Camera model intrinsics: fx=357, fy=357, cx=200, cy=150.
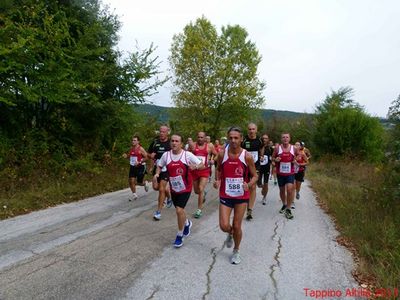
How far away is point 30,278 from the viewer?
4324 mm

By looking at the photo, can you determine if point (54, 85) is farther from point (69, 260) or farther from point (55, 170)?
point (69, 260)

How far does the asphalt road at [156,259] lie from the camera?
4.20 metres

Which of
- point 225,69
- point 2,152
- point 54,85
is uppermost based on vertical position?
point 225,69

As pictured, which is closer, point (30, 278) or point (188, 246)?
point (30, 278)

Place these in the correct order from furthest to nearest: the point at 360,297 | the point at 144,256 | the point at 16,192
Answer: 1. the point at 16,192
2. the point at 144,256
3. the point at 360,297

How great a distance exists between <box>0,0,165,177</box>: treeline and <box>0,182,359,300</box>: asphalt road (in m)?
3.82

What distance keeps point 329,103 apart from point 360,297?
33290 mm

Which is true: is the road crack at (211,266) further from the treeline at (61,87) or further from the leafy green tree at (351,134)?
the leafy green tree at (351,134)

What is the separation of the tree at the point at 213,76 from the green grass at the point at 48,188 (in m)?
16.9

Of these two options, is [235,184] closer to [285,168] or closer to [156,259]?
[156,259]

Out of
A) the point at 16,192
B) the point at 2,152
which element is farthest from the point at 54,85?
the point at 16,192

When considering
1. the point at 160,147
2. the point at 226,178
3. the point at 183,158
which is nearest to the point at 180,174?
the point at 183,158

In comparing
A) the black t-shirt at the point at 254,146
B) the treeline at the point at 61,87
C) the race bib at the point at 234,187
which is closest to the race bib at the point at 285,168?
the black t-shirt at the point at 254,146

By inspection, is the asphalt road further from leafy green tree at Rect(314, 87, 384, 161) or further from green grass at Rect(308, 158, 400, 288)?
leafy green tree at Rect(314, 87, 384, 161)
